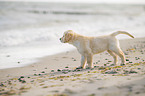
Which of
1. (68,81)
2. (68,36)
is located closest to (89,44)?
(68,36)

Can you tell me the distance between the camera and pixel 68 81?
6773 millimetres

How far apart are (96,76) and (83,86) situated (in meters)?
1.07

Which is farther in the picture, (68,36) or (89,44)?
(89,44)

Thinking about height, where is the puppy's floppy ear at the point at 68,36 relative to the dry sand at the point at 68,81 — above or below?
above

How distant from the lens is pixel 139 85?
5.84m

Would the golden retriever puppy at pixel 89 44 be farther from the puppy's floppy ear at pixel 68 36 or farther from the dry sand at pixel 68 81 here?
the dry sand at pixel 68 81

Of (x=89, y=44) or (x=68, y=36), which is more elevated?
(x=68, y=36)

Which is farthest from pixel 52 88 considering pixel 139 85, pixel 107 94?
pixel 139 85

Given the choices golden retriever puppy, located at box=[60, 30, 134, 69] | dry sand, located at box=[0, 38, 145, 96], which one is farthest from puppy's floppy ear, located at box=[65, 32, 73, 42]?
dry sand, located at box=[0, 38, 145, 96]

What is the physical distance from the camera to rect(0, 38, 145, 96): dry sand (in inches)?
223

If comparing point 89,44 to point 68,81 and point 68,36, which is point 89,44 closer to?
point 68,36

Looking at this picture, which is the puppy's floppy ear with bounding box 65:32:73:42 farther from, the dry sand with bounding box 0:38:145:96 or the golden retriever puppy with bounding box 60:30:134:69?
the dry sand with bounding box 0:38:145:96

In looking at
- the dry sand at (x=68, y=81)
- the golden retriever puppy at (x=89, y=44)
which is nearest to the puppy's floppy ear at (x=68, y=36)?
the golden retriever puppy at (x=89, y=44)

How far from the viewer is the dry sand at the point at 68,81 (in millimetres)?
5664
